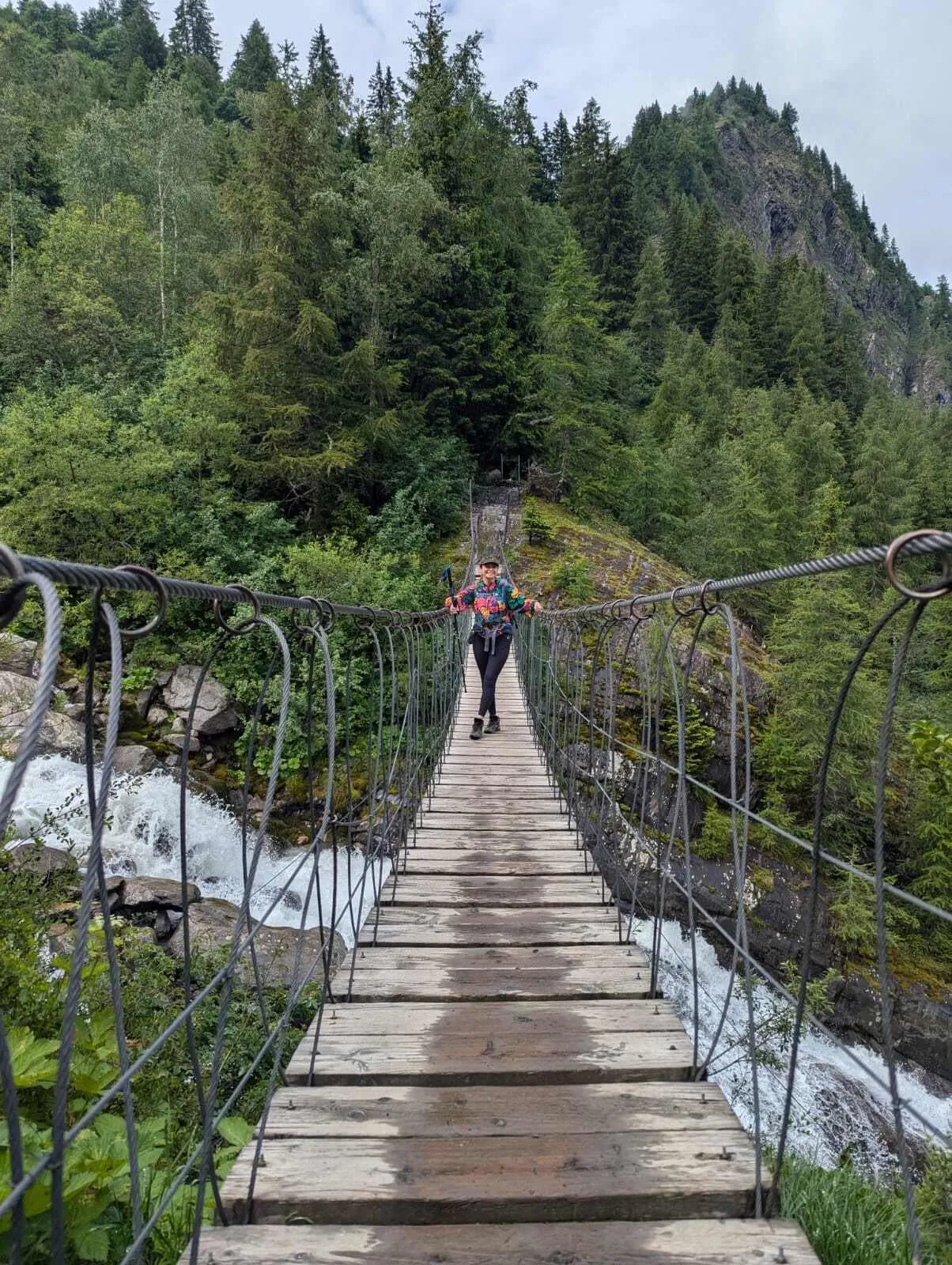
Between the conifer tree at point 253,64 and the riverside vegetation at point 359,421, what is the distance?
15.2 metres

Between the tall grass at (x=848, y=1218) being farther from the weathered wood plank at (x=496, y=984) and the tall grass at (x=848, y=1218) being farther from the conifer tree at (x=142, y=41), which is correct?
the conifer tree at (x=142, y=41)

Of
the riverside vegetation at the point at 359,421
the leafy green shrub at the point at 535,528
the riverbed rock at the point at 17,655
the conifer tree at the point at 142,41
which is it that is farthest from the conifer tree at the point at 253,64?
the riverbed rock at the point at 17,655

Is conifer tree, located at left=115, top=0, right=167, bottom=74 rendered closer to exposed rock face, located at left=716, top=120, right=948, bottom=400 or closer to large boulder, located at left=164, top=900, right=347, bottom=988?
large boulder, located at left=164, top=900, right=347, bottom=988

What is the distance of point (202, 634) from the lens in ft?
30.1

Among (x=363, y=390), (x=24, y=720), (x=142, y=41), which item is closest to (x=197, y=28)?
Answer: (x=142, y=41)

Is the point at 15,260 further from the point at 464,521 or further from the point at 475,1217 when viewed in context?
the point at 475,1217

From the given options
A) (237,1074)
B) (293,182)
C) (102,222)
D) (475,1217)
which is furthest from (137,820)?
(102,222)

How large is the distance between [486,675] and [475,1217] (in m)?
3.73

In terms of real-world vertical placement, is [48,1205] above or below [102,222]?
below

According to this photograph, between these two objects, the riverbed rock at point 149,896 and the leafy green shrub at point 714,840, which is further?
the leafy green shrub at point 714,840

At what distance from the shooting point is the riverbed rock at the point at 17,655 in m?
7.42

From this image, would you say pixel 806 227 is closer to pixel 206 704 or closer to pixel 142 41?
pixel 142 41

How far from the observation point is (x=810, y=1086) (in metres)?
5.30

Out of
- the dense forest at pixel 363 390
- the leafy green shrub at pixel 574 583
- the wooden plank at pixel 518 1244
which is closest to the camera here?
the wooden plank at pixel 518 1244
